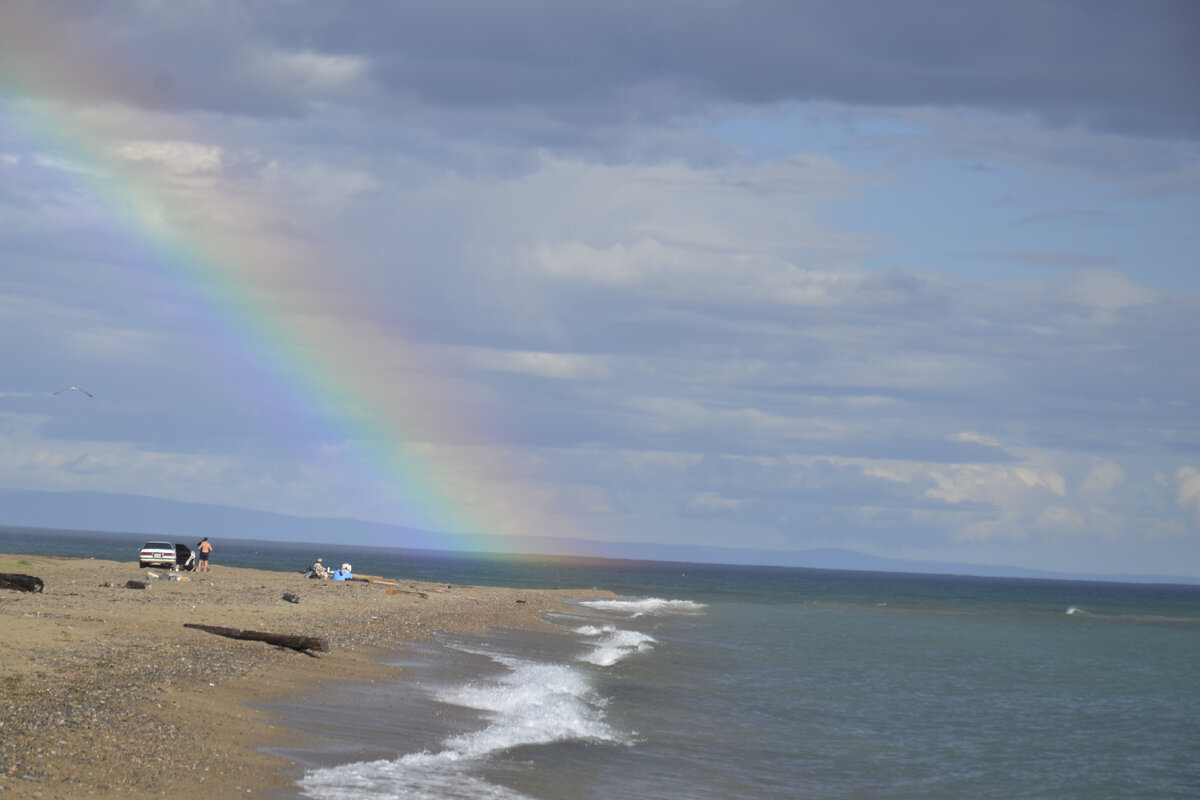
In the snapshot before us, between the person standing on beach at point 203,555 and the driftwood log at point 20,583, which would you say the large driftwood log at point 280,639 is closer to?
the driftwood log at point 20,583

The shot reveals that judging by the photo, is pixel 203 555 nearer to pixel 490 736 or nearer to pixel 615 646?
pixel 615 646

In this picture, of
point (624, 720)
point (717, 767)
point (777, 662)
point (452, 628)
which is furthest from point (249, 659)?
point (777, 662)

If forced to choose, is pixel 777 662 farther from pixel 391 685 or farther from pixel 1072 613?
pixel 1072 613

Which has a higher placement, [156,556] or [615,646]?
[156,556]

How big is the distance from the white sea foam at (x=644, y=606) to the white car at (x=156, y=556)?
30.4 meters

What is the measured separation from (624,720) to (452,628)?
66.3 ft

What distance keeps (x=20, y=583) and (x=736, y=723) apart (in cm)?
2412

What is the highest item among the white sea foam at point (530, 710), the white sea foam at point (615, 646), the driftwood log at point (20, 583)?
the driftwood log at point (20, 583)

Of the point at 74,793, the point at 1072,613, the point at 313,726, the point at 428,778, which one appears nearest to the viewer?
the point at 74,793

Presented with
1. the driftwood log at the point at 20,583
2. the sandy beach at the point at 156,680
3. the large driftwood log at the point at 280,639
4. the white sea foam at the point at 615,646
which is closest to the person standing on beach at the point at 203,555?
the sandy beach at the point at 156,680

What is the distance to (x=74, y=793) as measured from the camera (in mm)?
12961

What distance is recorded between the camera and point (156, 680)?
20.6m

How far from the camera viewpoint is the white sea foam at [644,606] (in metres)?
78.3

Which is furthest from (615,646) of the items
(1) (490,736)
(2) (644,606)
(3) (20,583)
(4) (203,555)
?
(2) (644,606)
